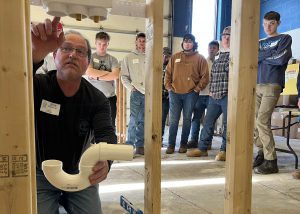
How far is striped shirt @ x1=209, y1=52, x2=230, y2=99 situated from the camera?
11.0ft

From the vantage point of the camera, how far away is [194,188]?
94.3 inches

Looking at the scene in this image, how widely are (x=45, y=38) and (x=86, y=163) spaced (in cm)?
48

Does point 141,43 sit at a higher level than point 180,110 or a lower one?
higher

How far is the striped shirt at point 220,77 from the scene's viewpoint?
334 centimetres

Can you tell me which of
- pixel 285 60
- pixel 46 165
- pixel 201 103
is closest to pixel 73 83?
pixel 46 165

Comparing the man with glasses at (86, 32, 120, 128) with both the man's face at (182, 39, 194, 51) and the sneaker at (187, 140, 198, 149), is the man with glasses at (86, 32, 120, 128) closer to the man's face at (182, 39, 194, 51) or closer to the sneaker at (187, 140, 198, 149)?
the man's face at (182, 39, 194, 51)

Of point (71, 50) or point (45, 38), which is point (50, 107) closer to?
point (71, 50)

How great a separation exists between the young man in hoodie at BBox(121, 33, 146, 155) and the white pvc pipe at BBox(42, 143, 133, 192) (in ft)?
8.89

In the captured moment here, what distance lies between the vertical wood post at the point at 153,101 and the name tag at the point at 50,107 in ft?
1.34

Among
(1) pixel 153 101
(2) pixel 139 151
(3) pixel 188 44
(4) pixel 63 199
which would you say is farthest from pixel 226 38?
(4) pixel 63 199

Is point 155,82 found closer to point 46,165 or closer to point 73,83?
point 73,83

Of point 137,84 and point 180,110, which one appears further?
point 180,110

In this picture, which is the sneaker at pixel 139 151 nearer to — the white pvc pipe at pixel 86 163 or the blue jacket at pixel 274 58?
the blue jacket at pixel 274 58

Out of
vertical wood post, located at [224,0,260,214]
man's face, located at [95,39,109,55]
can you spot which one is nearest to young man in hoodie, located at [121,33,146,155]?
man's face, located at [95,39,109,55]
